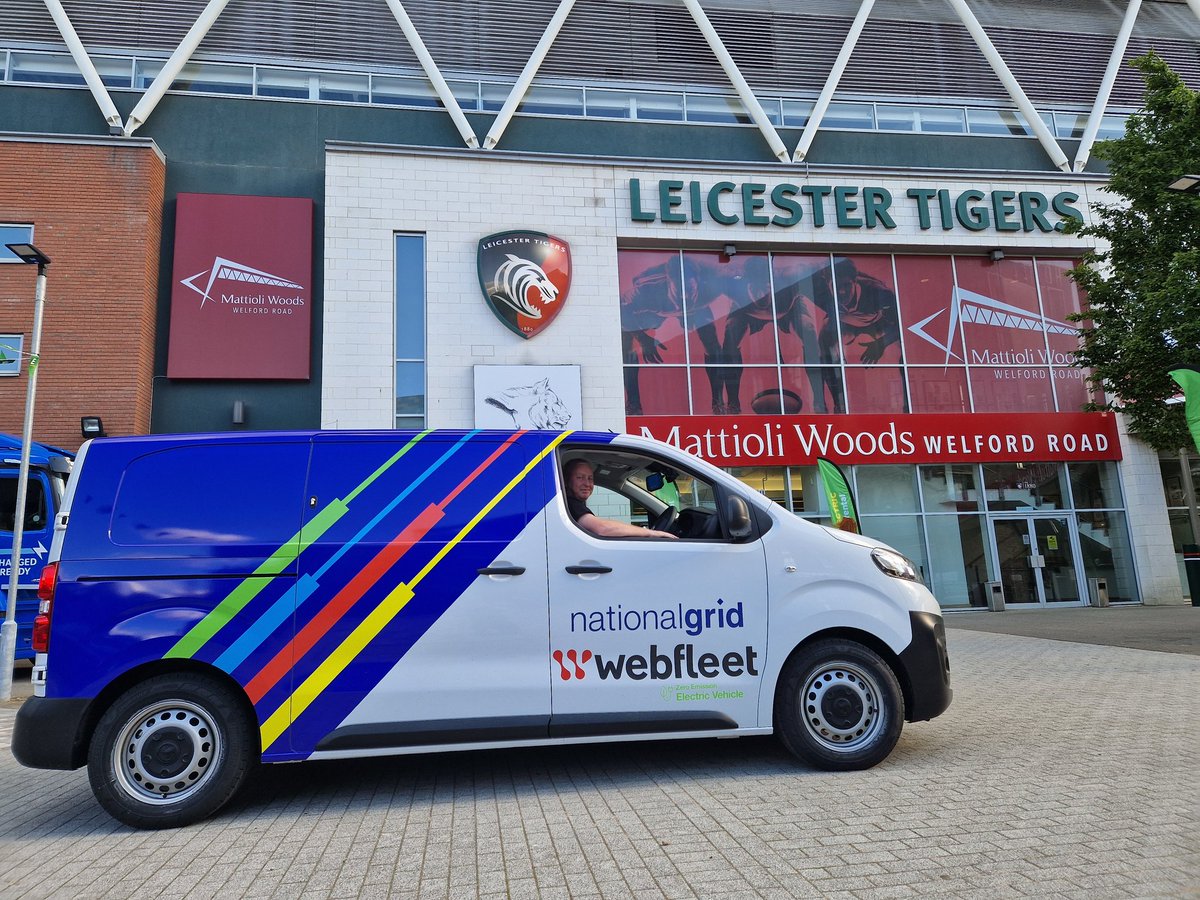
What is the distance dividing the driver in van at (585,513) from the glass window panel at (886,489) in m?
14.1

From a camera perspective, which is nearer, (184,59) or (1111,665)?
(1111,665)

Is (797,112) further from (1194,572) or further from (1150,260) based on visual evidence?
(1194,572)

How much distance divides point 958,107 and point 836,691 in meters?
21.1

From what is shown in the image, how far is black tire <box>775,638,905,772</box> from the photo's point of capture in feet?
14.9

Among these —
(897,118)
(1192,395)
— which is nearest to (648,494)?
(1192,395)

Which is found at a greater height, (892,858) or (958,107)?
(958,107)

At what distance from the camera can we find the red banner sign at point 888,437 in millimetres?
16969

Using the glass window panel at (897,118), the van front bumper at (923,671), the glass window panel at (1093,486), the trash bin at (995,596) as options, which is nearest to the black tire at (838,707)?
the van front bumper at (923,671)

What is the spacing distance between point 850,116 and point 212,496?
20.5 metres

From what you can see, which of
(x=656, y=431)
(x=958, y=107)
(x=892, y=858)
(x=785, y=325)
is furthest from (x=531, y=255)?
(x=892, y=858)

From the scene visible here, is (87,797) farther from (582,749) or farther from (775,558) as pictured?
(775,558)

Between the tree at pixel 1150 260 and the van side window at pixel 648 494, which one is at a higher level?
the tree at pixel 1150 260

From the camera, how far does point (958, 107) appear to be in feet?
67.9

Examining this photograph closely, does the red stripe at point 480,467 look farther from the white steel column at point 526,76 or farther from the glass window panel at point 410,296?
the white steel column at point 526,76
